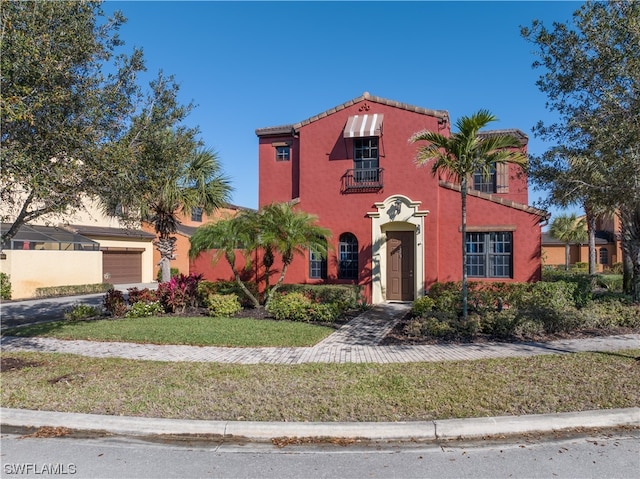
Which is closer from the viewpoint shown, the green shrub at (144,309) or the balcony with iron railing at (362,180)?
the green shrub at (144,309)

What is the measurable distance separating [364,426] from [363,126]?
11.9 m

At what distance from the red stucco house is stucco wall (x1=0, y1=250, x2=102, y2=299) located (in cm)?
1371

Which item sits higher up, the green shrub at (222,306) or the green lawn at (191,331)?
the green shrub at (222,306)

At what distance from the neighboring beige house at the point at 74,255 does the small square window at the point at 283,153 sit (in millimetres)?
6503

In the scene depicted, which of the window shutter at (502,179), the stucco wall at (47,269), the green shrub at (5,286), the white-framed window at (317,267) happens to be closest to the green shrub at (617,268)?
the window shutter at (502,179)

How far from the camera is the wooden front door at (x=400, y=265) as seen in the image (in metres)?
15.1

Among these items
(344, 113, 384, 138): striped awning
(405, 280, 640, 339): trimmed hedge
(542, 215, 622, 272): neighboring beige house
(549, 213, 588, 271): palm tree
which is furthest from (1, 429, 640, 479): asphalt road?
(542, 215, 622, 272): neighboring beige house

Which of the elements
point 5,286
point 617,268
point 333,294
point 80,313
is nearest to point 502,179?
point 333,294

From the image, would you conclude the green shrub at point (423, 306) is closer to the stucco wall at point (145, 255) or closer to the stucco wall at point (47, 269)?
the stucco wall at point (47, 269)

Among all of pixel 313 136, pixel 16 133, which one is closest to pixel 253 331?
pixel 16 133

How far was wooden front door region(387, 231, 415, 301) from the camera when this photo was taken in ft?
49.6

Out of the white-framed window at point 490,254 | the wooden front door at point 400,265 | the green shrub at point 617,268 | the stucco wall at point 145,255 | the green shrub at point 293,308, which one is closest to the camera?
the green shrub at point 293,308

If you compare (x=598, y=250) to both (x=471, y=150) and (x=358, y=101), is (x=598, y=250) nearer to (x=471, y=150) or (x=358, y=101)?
(x=358, y=101)

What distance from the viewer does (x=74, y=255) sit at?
23000 millimetres
